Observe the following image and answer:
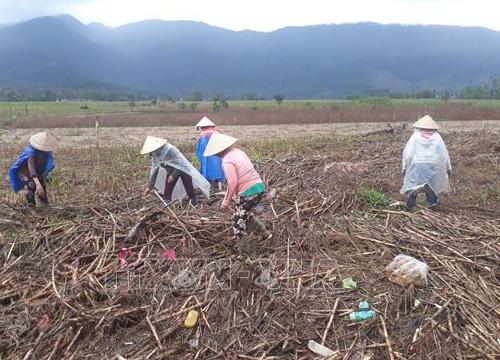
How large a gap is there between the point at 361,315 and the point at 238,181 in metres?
1.63

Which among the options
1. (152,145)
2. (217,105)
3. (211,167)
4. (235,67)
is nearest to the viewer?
(152,145)

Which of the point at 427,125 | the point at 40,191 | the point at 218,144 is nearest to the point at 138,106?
the point at 40,191

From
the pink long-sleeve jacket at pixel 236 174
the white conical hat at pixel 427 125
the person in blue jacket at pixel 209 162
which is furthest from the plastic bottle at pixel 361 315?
the person in blue jacket at pixel 209 162

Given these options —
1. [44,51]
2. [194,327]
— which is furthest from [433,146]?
[44,51]

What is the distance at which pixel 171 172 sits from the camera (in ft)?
19.2

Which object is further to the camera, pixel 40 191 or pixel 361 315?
pixel 40 191

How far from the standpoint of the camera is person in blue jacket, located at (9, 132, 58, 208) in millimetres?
5695

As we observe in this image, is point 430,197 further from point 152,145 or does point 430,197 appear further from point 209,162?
point 152,145

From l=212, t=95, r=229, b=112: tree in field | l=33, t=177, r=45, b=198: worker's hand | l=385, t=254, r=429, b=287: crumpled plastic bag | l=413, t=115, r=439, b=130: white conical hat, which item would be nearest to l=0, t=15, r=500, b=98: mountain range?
l=212, t=95, r=229, b=112: tree in field

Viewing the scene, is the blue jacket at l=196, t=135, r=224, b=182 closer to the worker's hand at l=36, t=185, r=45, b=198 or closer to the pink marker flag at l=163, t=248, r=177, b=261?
the worker's hand at l=36, t=185, r=45, b=198

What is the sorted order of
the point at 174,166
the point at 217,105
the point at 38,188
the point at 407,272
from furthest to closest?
the point at 217,105 < the point at 174,166 < the point at 38,188 < the point at 407,272

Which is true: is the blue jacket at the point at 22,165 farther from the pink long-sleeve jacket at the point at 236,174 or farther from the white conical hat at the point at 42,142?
the pink long-sleeve jacket at the point at 236,174

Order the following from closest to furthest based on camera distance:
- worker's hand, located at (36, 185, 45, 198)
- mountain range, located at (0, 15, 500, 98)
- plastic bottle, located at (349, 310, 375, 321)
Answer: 1. plastic bottle, located at (349, 310, 375, 321)
2. worker's hand, located at (36, 185, 45, 198)
3. mountain range, located at (0, 15, 500, 98)

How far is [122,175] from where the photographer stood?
8969 millimetres
